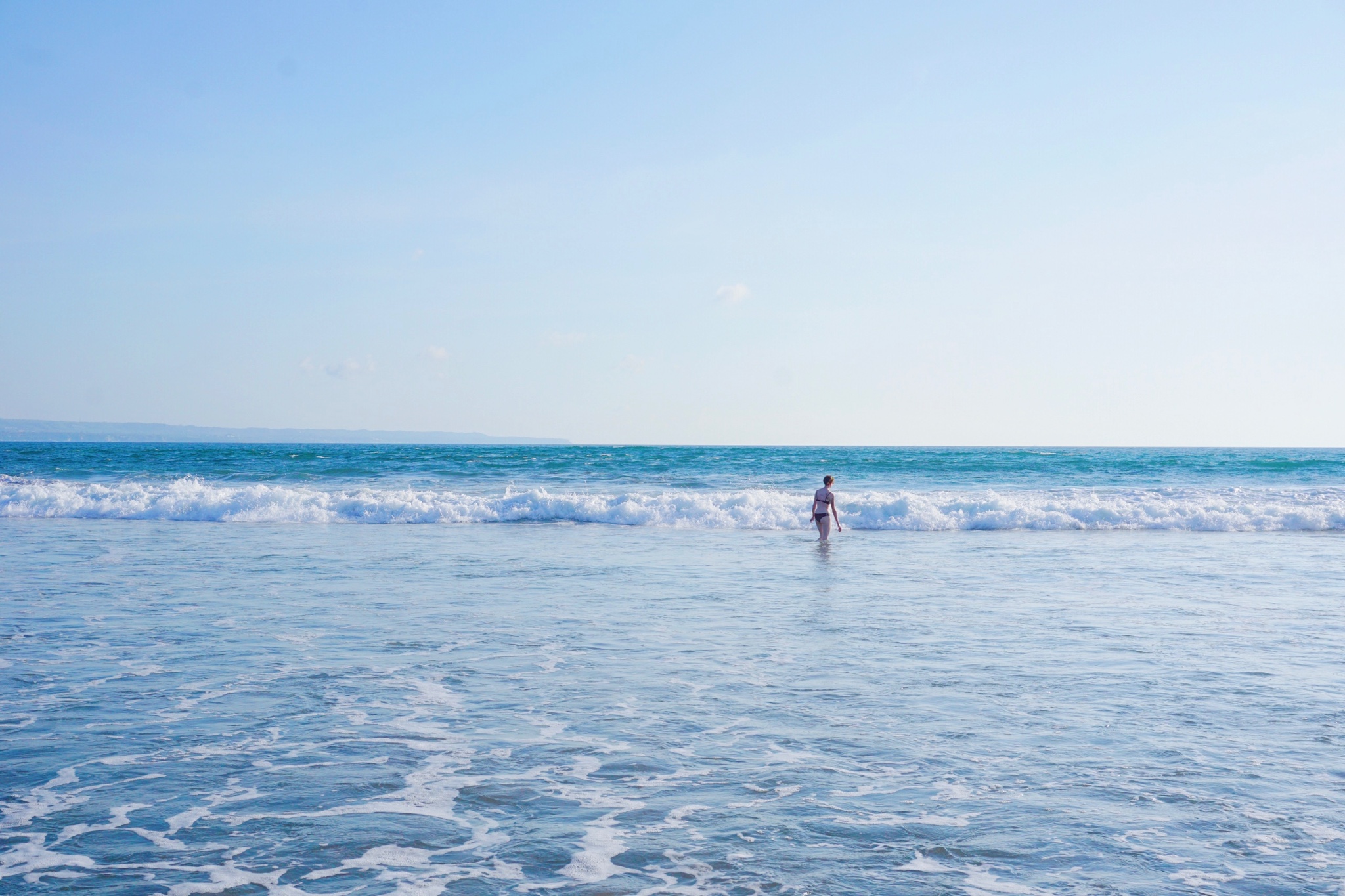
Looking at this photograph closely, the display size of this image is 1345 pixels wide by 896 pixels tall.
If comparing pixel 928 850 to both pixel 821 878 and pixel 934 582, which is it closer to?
pixel 821 878

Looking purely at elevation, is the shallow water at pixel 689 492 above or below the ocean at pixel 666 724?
above

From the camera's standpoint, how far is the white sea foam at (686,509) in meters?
23.1

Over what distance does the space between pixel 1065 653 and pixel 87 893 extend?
760 cm

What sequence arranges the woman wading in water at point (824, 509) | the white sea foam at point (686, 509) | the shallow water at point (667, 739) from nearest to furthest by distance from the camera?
the shallow water at point (667, 739) → the woman wading in water at point (824, 509) → the white sea foam at point (686, 509)

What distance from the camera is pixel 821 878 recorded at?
13.1 feet

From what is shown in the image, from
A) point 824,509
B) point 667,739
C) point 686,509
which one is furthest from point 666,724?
point 686,509

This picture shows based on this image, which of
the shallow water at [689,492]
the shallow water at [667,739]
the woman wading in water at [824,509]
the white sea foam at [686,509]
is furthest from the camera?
the shallow water at [689,492]

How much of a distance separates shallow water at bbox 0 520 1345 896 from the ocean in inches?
→ 1.1

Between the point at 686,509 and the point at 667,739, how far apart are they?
18666mm

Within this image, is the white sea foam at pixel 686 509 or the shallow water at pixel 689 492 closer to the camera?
the white sea foam at pixel 686 509

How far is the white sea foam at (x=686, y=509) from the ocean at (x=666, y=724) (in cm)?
733

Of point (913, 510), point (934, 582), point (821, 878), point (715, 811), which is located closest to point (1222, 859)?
point (821, 878)

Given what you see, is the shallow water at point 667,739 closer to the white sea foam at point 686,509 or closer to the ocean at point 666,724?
the ocean at point 666,724

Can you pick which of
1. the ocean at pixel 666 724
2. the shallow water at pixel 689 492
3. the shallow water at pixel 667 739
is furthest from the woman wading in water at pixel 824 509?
the shallow water at pixel 667 739
